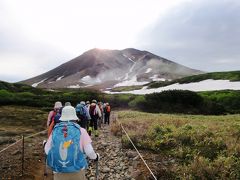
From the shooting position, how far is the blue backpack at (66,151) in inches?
229

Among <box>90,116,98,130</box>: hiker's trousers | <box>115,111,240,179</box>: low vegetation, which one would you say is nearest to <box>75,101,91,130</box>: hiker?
<box>90,116,98,130</box>: hiker's trousers

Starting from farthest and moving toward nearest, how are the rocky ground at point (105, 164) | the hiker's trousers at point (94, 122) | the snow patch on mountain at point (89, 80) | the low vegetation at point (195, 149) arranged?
1. the snow patch on mountain at point (89, 80)
2. the hiker's trousers at point (94, 122)
3. the rocky ground at point (105, 164)
4. the low vegetation at point (195, 149)

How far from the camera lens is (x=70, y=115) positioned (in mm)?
6188

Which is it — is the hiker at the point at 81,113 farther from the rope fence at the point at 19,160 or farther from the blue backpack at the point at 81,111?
the rope fence at the point at 19,160

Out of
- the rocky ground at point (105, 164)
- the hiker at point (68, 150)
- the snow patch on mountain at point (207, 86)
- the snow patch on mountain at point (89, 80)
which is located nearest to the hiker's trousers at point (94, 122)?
the rocky ground at point (105, 164)

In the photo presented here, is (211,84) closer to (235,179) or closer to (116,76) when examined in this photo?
(235,179)

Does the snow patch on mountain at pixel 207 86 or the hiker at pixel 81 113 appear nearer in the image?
the hiker at pixel 81 113

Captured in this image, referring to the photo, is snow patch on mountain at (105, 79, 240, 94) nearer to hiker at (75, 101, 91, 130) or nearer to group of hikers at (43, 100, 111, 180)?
hiker at (75, 101, 91, 130)

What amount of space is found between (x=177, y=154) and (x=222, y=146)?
1918 mm

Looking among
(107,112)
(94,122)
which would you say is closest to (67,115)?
(94,122)

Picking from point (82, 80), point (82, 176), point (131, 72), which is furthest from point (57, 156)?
point (131, 72)

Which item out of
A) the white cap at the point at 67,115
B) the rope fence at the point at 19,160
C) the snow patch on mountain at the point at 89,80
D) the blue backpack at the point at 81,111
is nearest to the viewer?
the white cap at the point at 67,115

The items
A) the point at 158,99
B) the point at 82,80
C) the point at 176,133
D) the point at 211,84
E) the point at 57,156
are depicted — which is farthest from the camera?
the point at 82,80

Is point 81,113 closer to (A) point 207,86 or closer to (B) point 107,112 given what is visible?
(B) point 107,112
